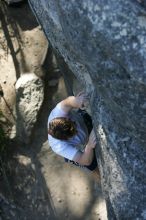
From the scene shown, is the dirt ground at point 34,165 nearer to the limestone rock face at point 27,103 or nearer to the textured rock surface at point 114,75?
the limestone rock face at point 27,103

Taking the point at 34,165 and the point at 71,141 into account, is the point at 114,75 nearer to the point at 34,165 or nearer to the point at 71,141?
the point at 71,141

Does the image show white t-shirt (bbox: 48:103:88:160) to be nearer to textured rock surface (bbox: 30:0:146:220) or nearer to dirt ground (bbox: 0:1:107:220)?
textured rock surface (bbox: 30:0:146:220)

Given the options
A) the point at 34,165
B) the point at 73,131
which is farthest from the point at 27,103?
the point at 73,131

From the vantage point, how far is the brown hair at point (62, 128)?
369 cm

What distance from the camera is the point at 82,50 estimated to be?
266 centimetres

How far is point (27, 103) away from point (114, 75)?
3101mm

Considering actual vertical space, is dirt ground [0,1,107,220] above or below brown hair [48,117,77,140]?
below

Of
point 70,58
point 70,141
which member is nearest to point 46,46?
point 70,141

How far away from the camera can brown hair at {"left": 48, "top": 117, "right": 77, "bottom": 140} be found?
369 centimetres

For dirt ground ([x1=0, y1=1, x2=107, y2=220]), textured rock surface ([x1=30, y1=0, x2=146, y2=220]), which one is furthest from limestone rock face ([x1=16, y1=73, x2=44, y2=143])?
textured rock surface ([x1=30, y1=0, x2=146, y2=220])

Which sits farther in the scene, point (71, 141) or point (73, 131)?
point (71, 141)

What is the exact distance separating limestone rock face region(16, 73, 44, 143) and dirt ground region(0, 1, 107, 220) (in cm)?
8

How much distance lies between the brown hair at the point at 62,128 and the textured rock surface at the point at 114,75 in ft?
1.40

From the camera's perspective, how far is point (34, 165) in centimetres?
559
